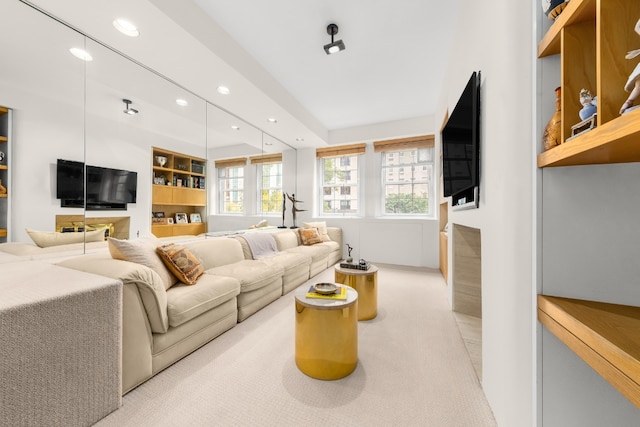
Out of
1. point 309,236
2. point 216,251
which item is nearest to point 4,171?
point 216,251

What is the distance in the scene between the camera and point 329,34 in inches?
96.7

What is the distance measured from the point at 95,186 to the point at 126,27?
1.33 meters

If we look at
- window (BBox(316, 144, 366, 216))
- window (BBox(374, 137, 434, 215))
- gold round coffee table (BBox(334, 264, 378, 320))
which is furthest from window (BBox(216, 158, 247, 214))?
window (BBox(374, 137, 434, 215))

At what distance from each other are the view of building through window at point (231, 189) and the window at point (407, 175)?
2.86 meters

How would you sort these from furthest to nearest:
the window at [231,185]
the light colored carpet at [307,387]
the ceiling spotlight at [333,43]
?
the window at [231,185] → the ceiling spotlight at [333,43] → the light colored carpet at [307,387]

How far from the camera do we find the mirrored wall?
70.2 inches

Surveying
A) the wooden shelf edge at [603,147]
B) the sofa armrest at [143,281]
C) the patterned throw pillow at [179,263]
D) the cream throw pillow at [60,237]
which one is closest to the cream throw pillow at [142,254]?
the patterned throw pillow at [179,263]

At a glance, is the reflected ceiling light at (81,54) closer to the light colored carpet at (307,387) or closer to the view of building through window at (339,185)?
the light colored carpet at (307,387)

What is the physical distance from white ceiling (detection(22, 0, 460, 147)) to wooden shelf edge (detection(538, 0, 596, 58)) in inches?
69.4

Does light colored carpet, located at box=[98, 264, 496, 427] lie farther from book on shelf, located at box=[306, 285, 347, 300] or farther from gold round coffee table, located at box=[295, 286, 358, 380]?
book on shelf, located at box=[306, 285, 347, 300]

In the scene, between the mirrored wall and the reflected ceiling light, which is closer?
the mirrored wall

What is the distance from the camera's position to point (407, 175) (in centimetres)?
505

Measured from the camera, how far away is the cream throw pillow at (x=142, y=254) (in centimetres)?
185

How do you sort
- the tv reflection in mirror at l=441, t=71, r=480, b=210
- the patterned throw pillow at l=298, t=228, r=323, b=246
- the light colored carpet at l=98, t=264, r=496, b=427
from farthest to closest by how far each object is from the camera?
1. the patterned throw pillow at l=298, t=228, r=323, b=246
2. the tv reflection in mirror at l=441, t=71, r=480, b=210
3. the light colored carpet at l=98, t=264, r=496, b=427
